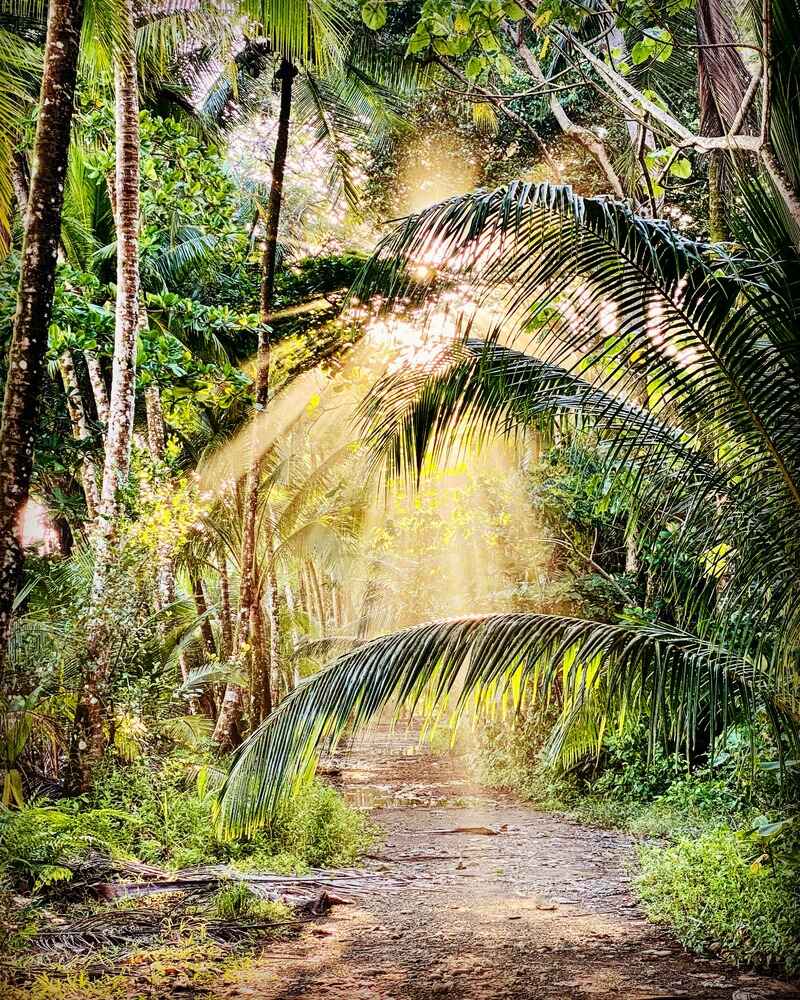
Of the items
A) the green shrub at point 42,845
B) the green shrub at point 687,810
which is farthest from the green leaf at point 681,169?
the green shrub at point 687,810

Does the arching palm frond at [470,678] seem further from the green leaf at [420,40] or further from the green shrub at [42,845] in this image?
the green leaf at [420,40]

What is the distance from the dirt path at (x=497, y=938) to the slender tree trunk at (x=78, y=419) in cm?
604

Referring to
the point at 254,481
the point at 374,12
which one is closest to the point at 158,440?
the point at 254,481

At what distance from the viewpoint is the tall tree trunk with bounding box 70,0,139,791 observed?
807 centimetres

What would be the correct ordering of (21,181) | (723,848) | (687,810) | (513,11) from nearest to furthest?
(513,11) → (723,848) → (687,810) → (21,181)

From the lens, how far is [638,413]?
15.3ft

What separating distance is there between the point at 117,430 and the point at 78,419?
2.69 m

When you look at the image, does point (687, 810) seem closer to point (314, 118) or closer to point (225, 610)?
point (225, 610)

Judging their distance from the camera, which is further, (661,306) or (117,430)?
(117,430)

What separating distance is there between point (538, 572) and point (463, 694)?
10.1 meters

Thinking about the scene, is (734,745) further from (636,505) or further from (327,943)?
(327,943)

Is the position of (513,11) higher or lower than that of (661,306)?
higher

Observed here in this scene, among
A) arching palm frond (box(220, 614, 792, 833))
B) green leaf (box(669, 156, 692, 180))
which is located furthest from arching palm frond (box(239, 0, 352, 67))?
arching palm frond (box(220, 614, 792, 833))

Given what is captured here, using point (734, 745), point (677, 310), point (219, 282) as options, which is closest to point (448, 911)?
point (734, 745)
